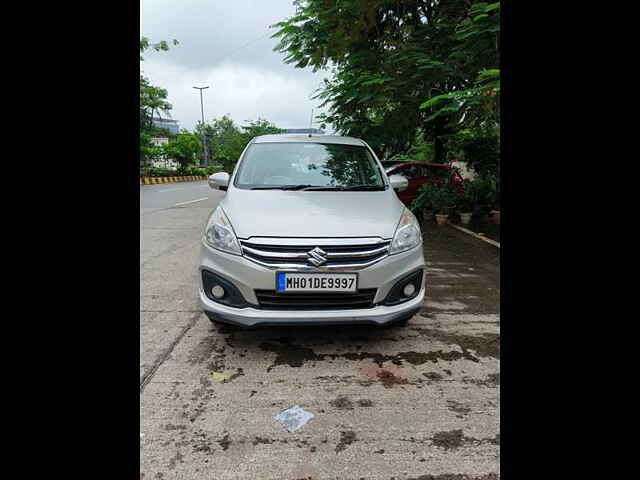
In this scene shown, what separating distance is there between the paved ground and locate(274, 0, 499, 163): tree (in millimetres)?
3975

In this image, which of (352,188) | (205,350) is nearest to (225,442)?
(205,350)

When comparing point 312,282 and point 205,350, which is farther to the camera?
point 205,350

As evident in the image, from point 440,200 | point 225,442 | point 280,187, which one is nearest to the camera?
point 225,442

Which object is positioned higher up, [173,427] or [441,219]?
[441,219]

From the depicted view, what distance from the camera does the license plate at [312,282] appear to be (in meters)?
2.44

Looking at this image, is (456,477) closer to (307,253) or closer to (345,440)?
(345,440)

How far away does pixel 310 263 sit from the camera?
8.07 feet

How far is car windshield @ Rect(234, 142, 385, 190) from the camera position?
343 cm

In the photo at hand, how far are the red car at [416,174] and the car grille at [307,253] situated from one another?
6.83 metres

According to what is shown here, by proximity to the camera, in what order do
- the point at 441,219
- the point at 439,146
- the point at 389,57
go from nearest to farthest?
the point at 389,57 → the point at 441,219 → the point at 439,146

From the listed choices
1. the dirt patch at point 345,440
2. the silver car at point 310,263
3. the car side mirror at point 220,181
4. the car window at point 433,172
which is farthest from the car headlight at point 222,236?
the car window at point 433,172

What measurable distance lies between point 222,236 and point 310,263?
2.08 feet
